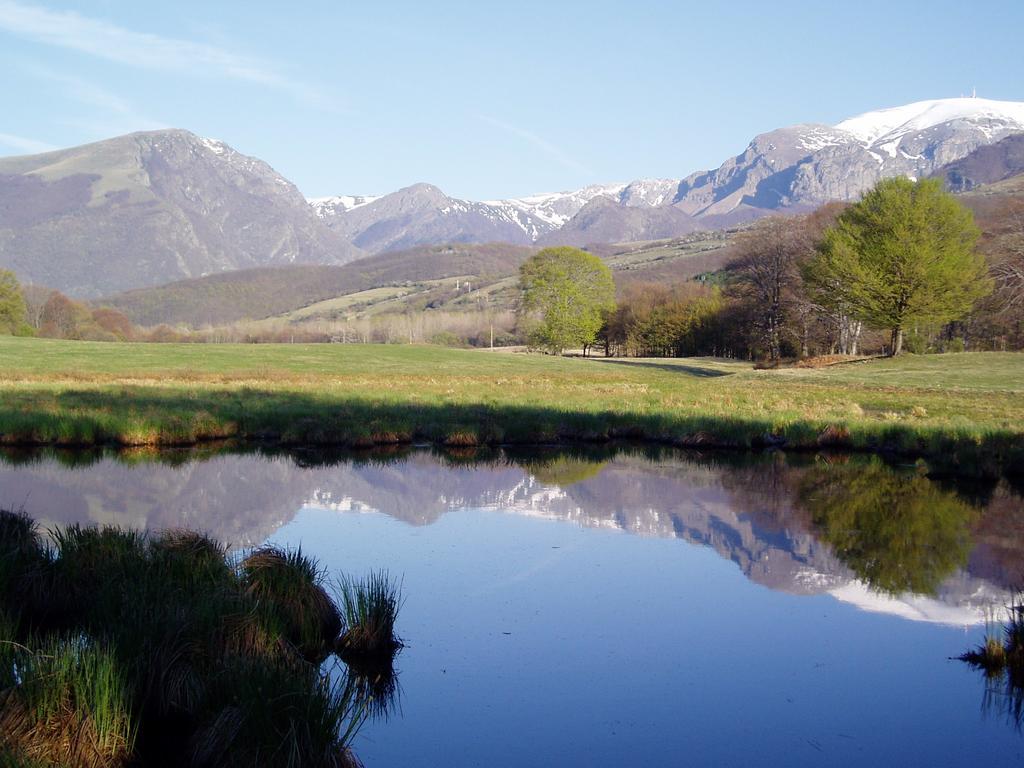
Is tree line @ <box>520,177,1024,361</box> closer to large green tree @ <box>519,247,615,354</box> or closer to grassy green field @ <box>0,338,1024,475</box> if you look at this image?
large green tree @ <box>519,247,615,354</box>

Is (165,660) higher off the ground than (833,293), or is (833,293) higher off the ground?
(833,293)

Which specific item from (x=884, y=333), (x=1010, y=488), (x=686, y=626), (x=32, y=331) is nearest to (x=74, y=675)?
(x=686, y=626)

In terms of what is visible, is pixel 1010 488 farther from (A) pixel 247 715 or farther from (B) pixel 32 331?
(B) pixel 32 331

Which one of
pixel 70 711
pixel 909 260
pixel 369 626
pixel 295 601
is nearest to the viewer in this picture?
pixel 70 711

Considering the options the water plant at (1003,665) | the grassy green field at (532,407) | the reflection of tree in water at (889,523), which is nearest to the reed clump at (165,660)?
the water plant at (1003,665)

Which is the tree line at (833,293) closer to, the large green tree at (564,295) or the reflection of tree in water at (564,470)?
the large green tree at (564,295)

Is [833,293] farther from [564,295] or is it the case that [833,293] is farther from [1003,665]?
[1003,665]

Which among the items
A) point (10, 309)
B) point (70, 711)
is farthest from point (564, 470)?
point (10, 309)

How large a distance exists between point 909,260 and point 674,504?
128ft

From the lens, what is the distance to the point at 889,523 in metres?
14.8

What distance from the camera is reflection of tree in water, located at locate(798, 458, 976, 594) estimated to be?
1203 centimetres

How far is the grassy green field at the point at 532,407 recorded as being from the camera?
897 inches

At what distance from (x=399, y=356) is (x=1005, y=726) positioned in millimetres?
58467

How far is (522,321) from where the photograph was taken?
81.5 metres
